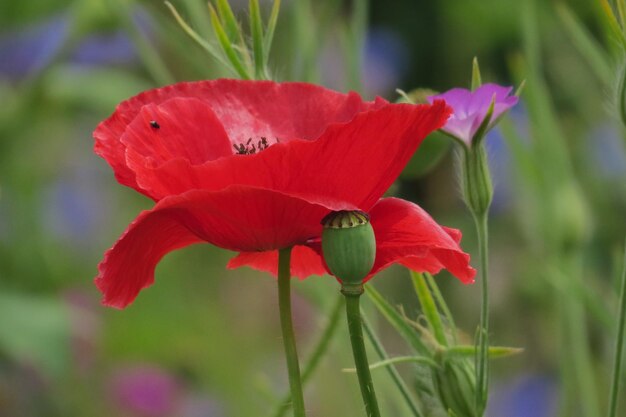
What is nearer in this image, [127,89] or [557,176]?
[557,176]

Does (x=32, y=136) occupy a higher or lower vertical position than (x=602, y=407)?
higher

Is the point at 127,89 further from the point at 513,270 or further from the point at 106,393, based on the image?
the point at 513,270

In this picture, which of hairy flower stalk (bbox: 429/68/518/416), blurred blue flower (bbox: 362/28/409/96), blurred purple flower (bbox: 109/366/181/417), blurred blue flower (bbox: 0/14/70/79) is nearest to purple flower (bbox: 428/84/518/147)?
hairy flower stalk (bbox: 429/68/518/416)

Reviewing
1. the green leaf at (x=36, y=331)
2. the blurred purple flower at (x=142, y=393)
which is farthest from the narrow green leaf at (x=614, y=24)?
the blurred purple flower at (x=142, y=393)

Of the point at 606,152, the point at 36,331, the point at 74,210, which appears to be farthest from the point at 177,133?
the point at 74,210

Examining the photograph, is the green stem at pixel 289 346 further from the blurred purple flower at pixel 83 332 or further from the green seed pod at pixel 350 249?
the blurred purple flower at pixel 83 332

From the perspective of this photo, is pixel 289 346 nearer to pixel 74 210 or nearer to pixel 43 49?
pixel 43 49

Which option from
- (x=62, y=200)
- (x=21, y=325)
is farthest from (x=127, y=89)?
(x=62, y=200)
